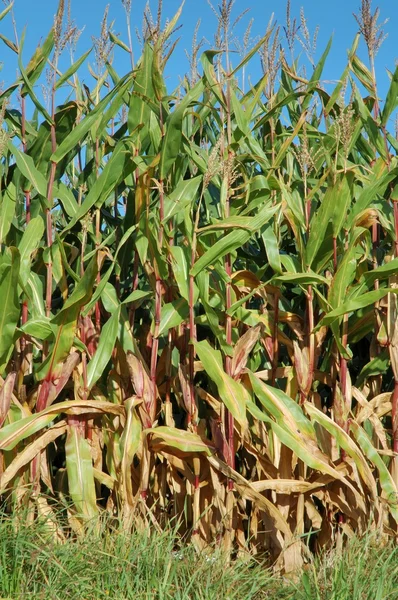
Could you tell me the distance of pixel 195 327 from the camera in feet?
10.4

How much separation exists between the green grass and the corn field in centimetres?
24

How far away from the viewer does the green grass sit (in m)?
2.41

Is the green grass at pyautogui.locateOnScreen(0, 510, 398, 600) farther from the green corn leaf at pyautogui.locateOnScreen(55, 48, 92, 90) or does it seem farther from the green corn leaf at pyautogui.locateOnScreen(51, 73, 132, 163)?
the green corn leaf at pyautogui.locateOnScreen(55, 48, 92, 90)

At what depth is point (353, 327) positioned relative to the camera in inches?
133

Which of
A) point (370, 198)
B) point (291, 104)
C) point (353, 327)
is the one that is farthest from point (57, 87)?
point (353, 327)

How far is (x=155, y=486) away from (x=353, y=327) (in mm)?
1146

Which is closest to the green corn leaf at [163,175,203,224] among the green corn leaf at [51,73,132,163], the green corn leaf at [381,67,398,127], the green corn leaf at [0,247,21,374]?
the green corn leaf at [51,73,132,163]

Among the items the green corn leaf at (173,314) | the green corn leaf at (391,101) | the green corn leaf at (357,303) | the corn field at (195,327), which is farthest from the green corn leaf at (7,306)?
the green corn leaf at (391,101)

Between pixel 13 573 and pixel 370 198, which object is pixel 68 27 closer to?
pixel 370 198

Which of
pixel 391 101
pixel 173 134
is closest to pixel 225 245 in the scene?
pixel 173 134

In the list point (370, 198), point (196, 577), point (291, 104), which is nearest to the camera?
point (196, 577)

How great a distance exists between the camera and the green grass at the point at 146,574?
2.41 metres

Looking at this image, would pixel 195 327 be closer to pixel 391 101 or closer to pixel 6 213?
pixel 6 213

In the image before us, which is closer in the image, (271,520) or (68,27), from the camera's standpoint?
(271,520)
